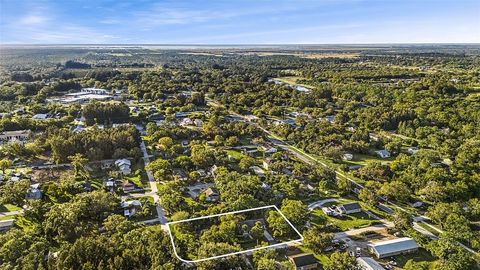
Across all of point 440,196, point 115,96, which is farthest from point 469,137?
point 115,96

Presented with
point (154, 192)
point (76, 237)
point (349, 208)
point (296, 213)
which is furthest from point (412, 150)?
point (76, 237)

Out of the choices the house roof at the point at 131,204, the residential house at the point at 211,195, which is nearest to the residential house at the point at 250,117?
the residential house at the point at 211,195

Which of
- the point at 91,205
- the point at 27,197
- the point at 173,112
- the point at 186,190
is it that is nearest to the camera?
the point at 91,205

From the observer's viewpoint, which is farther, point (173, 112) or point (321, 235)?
point (173, 112)

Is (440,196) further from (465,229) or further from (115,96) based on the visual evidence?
(115,96)

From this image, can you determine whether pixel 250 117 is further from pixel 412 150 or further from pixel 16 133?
pixel 16 133

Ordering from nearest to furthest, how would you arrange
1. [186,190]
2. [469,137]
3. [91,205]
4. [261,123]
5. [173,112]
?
[91,205] → [186,190] → [469,137] → [261,123] → [173,112]
